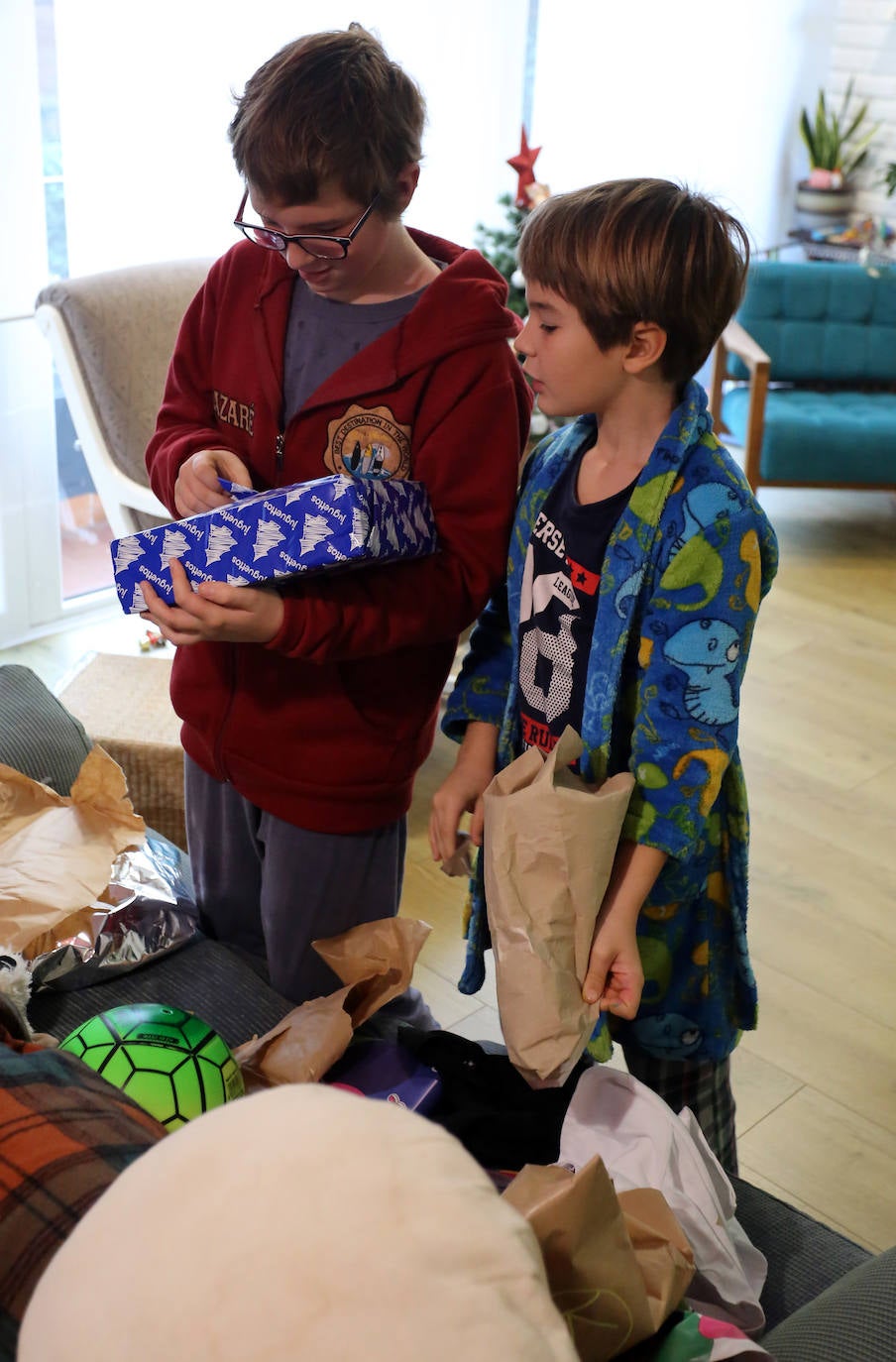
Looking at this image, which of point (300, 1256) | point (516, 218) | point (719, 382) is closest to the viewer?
point (300, 1256)

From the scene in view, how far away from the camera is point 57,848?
1551 mm

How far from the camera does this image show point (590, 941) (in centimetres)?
118

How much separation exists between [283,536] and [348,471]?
0.15 meters

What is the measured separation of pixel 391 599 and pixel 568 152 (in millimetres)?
3512

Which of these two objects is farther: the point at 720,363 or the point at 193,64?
the point at 720,363

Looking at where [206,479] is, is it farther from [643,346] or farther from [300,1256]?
[300,1256]

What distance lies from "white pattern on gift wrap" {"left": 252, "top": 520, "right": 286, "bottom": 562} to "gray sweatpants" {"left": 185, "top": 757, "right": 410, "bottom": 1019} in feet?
1.24

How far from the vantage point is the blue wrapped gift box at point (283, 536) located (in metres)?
1.14

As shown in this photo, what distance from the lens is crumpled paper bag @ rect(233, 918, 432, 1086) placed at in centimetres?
132

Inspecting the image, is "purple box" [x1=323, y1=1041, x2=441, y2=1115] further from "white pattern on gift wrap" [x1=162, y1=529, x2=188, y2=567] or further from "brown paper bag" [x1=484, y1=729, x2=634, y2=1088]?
"white pattern on gift wrap" [x1=162, y1=529, x2=188, y2=567]

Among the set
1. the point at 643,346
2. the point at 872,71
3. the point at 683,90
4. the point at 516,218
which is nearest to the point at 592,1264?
the point at 643,346

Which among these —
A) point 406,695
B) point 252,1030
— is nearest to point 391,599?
point 406,695

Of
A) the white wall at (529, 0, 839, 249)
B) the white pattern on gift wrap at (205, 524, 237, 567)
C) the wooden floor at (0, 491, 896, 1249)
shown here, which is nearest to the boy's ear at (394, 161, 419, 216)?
the white pattern on gift wrap at (205, 524, 237, 567)

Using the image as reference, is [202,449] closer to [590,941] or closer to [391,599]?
[391,599]
